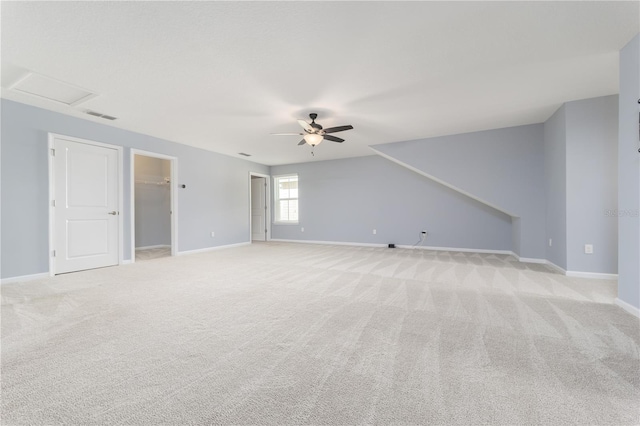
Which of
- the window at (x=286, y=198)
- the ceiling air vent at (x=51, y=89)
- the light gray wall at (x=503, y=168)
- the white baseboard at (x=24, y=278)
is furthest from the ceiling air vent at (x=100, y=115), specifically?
the light gray wall at (x=503, y=168)

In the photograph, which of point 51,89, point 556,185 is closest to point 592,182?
point 556,185

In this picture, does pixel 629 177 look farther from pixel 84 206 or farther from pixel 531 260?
pixel 84 206

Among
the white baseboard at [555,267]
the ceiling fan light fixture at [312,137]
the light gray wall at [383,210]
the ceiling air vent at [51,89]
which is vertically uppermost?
the ceiling air vent at [51,89]

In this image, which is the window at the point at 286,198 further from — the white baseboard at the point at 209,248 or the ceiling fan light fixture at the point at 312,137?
the ceiling fan light fixture at the point at 312,137

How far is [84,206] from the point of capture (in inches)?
168

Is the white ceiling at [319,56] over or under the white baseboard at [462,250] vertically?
over

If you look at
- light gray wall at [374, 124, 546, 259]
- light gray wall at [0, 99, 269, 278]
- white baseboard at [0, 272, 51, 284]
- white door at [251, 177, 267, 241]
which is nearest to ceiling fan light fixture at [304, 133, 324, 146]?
light gray wall at [374, 124, 546, 259]

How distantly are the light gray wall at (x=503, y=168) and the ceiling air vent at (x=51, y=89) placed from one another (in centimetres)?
569

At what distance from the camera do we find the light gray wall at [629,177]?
2.30 m

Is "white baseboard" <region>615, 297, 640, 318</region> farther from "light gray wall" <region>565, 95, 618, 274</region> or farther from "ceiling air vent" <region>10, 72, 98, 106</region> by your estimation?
"ceiling air vent" <region>10, 72, 98, 106</region>

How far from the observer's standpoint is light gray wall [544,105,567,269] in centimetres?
376

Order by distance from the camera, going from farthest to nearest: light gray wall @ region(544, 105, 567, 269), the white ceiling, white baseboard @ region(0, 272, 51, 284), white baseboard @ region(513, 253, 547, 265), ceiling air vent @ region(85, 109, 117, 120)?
white baseboard @ region(513, 253, 547, 265) < ceiling air vent @ region(85, 109, 117, 120) < light gray wall @ region(544, 105, 567, 269) < white baseboard @ region(0, 272, 51, 284) < the white ceiling

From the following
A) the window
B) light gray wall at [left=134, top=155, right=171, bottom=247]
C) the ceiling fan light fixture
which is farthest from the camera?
the window

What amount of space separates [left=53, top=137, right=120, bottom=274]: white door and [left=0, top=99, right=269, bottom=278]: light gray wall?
0.48 ft
